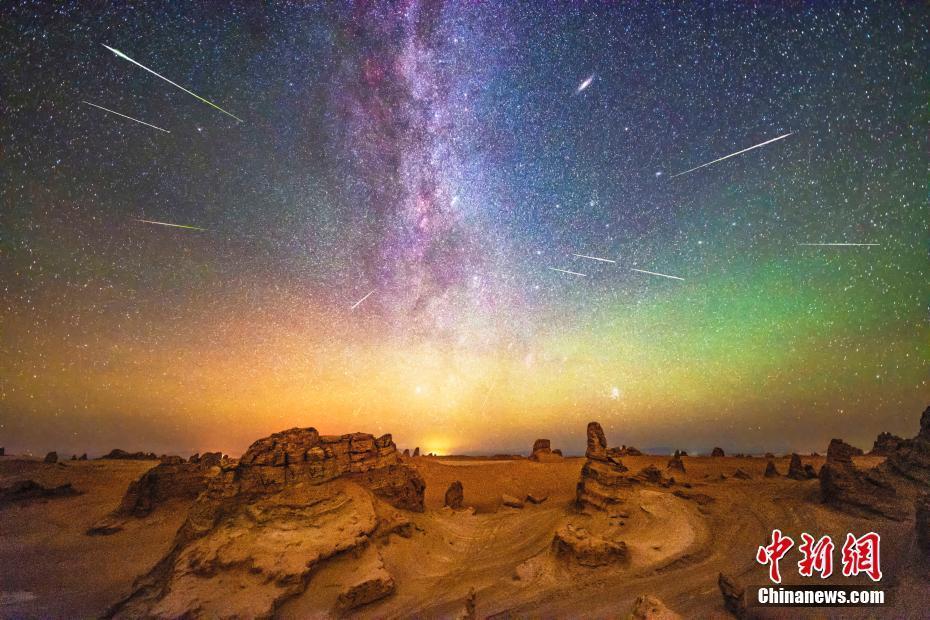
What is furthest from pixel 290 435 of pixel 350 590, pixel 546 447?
pixel 546 447

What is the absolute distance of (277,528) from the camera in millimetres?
19672

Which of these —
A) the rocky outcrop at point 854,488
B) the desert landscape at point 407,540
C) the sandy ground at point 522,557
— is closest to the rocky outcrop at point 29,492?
the desert landscape at point 407,540

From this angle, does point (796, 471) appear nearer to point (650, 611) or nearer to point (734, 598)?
point (734, 598)

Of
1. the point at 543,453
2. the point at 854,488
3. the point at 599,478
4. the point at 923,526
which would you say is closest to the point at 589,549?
the point at 599,478

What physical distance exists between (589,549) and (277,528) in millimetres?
17204

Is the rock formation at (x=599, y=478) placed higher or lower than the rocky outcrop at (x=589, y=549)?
higher

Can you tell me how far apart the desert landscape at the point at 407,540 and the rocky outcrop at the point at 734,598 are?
7 cm

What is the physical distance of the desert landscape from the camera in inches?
663

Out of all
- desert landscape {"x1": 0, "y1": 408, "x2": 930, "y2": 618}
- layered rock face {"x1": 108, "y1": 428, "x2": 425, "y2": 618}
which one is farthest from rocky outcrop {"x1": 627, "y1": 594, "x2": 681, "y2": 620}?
layered rock face {"x1": 108, "y1": 428, "x2": 425, "y2": 618}

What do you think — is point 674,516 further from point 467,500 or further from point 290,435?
point 290,435

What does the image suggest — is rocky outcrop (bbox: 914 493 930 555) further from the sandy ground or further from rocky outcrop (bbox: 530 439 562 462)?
rocky outcrop (bbox: 530 439 562 462)

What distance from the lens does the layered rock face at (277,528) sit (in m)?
16.8

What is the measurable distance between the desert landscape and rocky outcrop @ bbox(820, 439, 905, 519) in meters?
0.13

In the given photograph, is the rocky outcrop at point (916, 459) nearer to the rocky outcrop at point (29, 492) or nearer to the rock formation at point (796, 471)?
the rock formation at point (796, 471)
